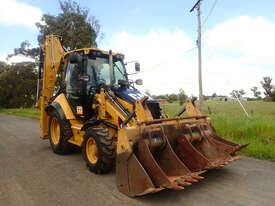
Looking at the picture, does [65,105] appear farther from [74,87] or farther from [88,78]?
[88,78]

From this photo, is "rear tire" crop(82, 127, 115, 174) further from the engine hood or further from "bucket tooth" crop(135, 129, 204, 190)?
the engine hood

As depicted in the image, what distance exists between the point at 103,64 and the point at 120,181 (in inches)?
119

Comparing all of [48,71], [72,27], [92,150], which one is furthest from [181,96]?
[92,150]

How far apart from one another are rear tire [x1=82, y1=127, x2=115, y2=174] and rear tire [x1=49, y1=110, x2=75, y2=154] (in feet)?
3.80

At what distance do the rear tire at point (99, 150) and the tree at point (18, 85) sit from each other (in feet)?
105

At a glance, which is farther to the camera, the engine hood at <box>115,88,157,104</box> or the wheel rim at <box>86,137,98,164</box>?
the engine hood at <box>115,88,157,104</box>

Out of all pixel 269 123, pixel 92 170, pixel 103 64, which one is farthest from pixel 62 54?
pixel 269 123

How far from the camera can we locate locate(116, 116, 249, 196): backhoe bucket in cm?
318

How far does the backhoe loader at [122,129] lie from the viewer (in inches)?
133

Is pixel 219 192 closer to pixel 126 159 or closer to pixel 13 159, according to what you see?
pixel 126 159

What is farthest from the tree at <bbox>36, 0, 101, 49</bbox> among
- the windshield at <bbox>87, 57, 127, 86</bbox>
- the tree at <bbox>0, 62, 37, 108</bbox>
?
the windshield at <bbox>87, 57, 127, 86</bbox>

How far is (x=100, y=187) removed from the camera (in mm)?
3658

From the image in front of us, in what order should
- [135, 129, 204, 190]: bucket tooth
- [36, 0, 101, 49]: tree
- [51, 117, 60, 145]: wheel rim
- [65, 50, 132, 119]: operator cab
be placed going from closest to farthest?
[135, 129, 204, 190]: bucket tooth → [65, 50, 132, 119]: operator cab → [51, 117, 60, 145]: wheel rim → [36, 0, 101, 49]: tree

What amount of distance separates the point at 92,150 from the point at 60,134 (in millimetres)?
1429
